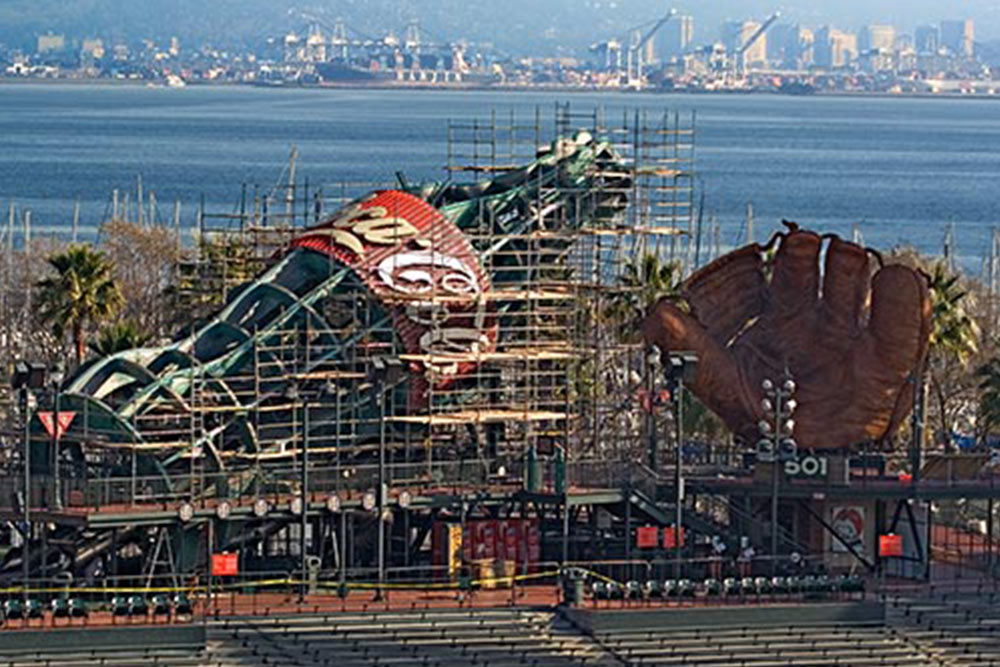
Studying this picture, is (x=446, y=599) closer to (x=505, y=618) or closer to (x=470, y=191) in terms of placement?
(x=505, y=618)

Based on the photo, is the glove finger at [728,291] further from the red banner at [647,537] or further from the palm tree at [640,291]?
the red banner at [647,537]

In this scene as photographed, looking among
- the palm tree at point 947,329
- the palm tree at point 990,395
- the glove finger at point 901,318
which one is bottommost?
the palm tree at point 990,395

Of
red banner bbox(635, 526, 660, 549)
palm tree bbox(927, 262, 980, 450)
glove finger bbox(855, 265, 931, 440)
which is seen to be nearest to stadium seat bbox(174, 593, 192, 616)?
red banner bbox(635, 526, 660, 549)

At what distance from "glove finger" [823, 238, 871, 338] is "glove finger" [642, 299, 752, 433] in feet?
10.2

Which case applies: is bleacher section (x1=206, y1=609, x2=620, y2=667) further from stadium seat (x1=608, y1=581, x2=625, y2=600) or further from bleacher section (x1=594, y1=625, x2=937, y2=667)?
stadium seat (x1=608, y1=581, x2=625, y2=600)

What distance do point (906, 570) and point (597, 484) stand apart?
26.4 feet

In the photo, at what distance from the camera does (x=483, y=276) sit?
8381 centimetres

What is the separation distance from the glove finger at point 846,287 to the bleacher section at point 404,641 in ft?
52.6

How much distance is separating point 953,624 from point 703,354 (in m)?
12.5

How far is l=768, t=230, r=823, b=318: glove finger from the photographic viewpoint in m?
84.8

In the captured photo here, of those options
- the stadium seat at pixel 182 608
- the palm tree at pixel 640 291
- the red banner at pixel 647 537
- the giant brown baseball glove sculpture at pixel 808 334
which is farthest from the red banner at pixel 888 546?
the stadium seat at pixel 182 608

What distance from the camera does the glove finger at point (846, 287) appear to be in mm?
84062

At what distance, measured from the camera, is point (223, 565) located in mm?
73938

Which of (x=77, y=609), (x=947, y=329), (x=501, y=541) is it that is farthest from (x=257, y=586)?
(x=947, y=329)
